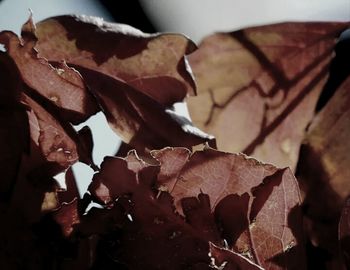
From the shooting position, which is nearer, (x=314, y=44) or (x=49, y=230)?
(x=49, y=230)

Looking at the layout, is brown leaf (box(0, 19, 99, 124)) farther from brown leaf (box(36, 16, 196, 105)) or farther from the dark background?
the dark background

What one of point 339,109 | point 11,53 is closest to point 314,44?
point 339,109

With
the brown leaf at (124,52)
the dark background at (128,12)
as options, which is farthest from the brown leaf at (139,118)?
the dark background at (128,12)

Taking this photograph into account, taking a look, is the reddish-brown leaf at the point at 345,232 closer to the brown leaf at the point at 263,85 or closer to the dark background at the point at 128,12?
the brown leaf at the point at 263,85

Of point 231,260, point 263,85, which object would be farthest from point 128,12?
point 231,260

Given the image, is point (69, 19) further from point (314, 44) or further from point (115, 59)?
point (314, 44)

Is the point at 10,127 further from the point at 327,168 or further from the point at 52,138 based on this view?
the point at 327,168

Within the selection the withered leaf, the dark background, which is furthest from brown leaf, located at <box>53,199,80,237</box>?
the dark background
